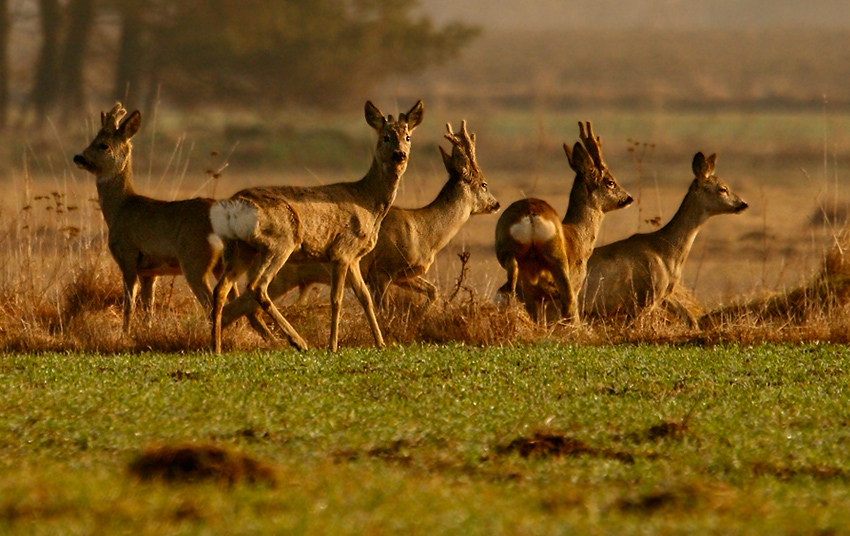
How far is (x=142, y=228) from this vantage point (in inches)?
450

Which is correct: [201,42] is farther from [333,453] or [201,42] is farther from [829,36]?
[829,36]

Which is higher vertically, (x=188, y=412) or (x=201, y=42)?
(x=201, y=42)

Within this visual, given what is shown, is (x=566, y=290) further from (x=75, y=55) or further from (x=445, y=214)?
(x=75, y=55)

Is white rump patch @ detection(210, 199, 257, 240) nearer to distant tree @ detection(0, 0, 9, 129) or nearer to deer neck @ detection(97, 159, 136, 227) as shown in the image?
deer neck @ detection(97, 159, 136, 227)

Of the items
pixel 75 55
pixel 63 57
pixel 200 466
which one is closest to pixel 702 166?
pixel 200 466

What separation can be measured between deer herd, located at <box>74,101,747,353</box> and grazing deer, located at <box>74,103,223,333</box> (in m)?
0.01

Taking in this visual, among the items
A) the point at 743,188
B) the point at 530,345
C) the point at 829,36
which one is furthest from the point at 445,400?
the point at 829,36

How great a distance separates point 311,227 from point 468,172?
260 cm

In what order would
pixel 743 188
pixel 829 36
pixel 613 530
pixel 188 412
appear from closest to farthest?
pixel 613 530
pixel 188 412
pixel 743 188
pixel 829 36

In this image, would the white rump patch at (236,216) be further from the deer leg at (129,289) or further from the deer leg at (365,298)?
the deer leg at (129,289)

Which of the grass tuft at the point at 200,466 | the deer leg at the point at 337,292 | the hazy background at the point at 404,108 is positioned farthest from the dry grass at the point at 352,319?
the grass tuft at the point at 200,466

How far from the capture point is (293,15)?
4597cm

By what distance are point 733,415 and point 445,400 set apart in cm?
147

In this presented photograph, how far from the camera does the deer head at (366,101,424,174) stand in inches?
438
